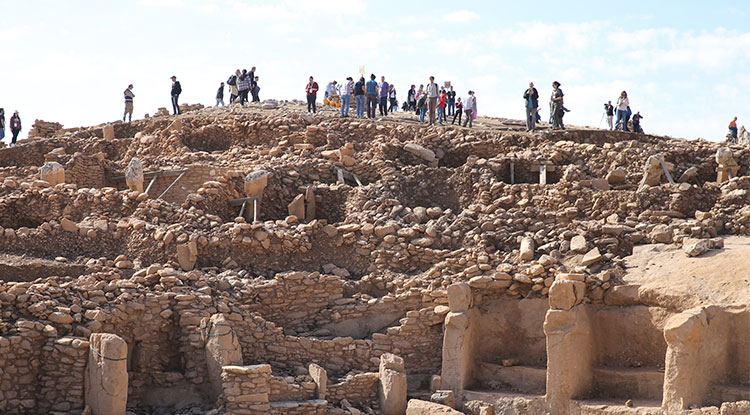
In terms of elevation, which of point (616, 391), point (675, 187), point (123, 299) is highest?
point (675, 187)

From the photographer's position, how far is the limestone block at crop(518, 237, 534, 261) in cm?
1833

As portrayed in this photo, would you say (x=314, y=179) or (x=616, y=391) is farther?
(x=314, y=179)

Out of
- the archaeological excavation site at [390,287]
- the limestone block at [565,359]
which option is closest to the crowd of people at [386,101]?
the archaeological excavation site at [390,287]

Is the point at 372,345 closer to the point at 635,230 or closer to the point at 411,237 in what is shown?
the point at 411,237

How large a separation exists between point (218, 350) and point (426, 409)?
10.4 feet

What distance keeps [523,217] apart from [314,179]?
5.20 m

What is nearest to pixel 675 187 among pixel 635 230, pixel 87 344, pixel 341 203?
pixel 635 230

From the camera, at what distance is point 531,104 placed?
25656 mm

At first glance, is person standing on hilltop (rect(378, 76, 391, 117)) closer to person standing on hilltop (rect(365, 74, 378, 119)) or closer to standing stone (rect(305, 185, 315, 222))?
person standing on hilltop (rect(365, 74, 378, 119))

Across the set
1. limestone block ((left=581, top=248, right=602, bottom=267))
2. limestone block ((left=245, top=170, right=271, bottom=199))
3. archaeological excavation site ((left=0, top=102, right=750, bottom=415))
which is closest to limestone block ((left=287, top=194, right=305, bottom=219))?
archaeological excavation site ((left=0, top=102, right=750, bottom=415))

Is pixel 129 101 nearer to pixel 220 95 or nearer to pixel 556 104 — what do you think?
pixel 220 95

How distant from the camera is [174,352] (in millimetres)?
17141

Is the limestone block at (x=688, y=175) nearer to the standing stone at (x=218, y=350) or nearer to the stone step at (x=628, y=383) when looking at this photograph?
the stone step at (x=628, y=383)

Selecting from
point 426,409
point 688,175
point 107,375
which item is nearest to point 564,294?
point 426,409
